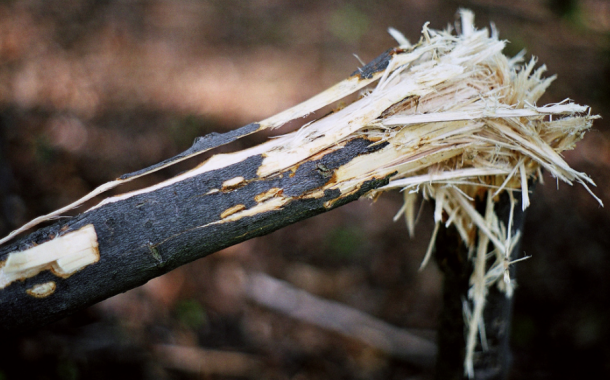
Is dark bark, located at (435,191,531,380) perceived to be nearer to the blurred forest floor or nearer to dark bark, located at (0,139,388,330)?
dark bark, located at (0,139,388,330)

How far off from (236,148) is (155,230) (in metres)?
2.06

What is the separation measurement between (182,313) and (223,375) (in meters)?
0.46

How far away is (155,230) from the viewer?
779 millimetres

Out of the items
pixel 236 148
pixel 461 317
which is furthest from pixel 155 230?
pixel 236 148

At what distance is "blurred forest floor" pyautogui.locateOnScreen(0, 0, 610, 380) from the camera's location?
7.14ft

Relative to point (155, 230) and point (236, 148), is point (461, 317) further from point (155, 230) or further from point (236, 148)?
point (236, 148)

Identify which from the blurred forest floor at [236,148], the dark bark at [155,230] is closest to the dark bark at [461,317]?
the dark bark at [155,230]

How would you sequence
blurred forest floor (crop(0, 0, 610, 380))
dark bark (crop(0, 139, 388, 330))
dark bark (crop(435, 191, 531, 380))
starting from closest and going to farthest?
dark bark (crop(0, 139, 388, 330)) → dark bark (crop(435, 191, 531, 380)) → blurred forest floor (crop(0, 0, 610, 380))

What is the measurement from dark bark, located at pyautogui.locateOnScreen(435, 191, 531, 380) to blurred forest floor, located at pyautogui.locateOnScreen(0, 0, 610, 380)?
39.4 inches

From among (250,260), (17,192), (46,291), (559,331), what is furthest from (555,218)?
(17,192)

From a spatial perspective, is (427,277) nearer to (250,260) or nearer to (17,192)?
(250,260)

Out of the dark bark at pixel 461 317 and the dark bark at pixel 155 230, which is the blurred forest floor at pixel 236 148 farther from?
the dark bark at pixel 155 230

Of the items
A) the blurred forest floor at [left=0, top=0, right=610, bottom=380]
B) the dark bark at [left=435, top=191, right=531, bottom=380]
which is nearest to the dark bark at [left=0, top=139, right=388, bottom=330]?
the dark bark at [left=435, top=191, right=531, bottom=380]

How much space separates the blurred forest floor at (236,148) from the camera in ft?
7.14
